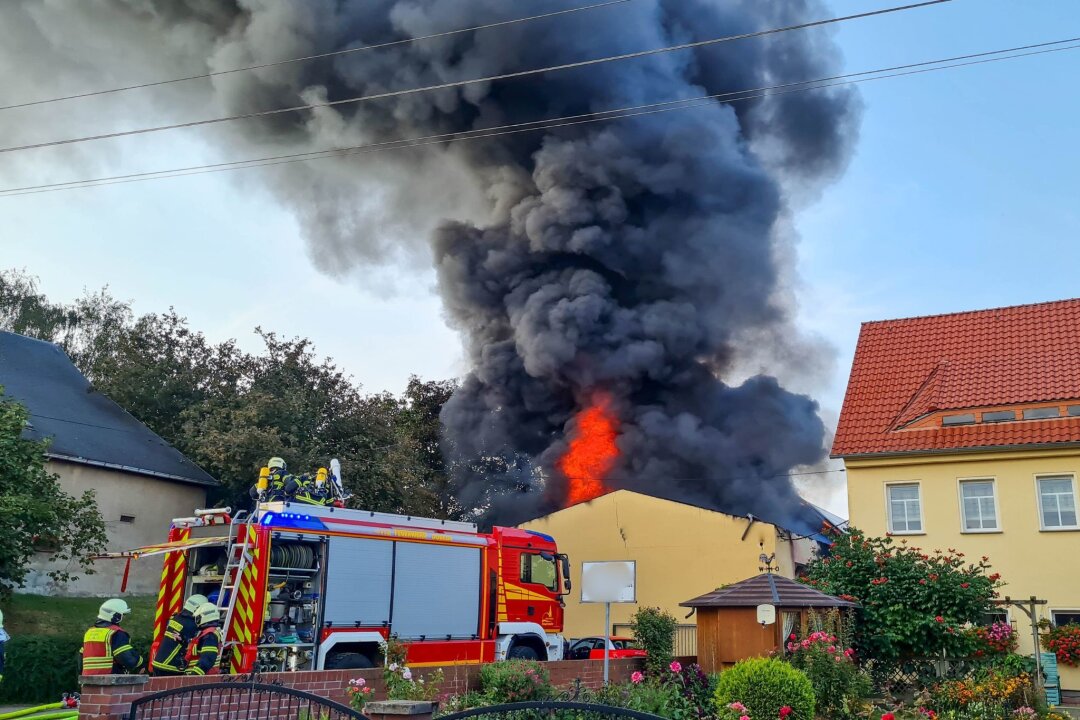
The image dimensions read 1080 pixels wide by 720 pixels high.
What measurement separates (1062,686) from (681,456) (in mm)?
18462

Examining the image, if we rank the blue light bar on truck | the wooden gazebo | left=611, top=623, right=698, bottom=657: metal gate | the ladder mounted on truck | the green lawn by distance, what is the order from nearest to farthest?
the ladder mounted on truck → the blue light bar on truck → the wooden gazebo → the green lawn → left=611, top=623, right=698, bottom=657: metal gate

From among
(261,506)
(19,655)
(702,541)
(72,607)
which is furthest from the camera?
(702,541)

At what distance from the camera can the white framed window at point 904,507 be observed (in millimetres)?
21578

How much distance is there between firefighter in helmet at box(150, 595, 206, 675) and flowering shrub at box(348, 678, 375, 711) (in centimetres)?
194

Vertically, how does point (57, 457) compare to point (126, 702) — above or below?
above

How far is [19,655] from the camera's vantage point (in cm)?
1378

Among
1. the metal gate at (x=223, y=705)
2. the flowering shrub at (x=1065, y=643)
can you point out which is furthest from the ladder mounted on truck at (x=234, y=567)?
the flowering shrub at (x=1065, y=643)

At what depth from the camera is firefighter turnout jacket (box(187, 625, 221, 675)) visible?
393 inches

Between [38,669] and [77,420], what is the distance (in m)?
12.4

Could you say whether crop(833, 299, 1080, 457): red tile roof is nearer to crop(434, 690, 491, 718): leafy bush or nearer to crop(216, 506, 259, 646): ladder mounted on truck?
crop(434, 690, 491, 718): leafy bush

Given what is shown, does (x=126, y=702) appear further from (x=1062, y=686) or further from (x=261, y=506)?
(x=1062, y=686)

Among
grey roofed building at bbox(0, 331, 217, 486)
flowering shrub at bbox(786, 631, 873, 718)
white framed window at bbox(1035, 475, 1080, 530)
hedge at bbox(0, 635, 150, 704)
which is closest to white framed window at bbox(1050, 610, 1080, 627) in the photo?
white framed window at bbox(1035, 475, 1080, 530)

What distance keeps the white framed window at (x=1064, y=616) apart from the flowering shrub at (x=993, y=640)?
13.4 ft

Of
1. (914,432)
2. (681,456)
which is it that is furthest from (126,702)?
(681,456)
